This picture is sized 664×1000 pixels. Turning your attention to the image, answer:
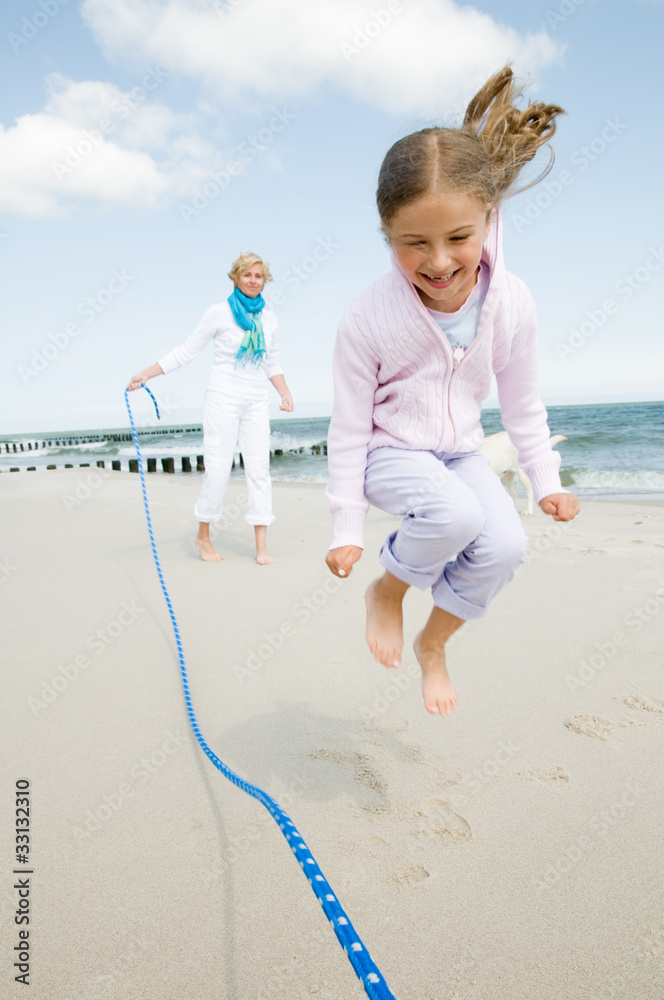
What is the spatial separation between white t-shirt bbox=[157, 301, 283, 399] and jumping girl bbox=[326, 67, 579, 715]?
307 cm

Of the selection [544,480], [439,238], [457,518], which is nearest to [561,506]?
[544,480]

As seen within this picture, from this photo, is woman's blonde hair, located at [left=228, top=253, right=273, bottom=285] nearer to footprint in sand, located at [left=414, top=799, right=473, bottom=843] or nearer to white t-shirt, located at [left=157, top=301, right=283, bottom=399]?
white t-shirt, located at [left=157, top=301, right=283, bottom=399]

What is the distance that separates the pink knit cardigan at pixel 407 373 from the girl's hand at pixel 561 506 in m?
0.06

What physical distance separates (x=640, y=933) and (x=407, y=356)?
1.61m

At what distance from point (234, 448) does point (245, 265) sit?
4.54 feet

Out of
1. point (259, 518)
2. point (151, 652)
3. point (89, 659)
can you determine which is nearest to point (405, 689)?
point (151, 652)

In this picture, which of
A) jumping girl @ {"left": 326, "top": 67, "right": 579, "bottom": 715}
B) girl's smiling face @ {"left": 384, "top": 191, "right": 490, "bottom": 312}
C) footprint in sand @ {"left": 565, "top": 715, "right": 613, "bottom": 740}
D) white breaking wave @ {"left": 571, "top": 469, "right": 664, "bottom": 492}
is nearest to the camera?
girl's smiling face @ {"left": 384, "top": 191, "right": 490, "bottom": 312}

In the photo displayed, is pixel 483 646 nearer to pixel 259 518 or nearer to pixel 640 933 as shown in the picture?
pixel 640 933

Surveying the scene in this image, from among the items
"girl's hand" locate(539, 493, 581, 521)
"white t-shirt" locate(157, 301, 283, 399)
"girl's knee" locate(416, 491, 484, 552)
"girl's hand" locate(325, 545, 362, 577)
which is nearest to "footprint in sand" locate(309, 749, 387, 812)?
"girl's hand" locate(325, 545, 362, 577)

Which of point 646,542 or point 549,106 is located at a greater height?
point 549,106

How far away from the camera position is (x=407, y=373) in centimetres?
206

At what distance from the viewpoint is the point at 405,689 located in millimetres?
2816

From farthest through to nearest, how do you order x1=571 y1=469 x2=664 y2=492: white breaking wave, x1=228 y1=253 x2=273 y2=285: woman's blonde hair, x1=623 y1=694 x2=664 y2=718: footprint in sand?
x1=571 y1=469 x2=664 y2=492: white breaking wave → x1=228 y1=253 x2=273 y2=285: woman's blonde hair → x1=623 y1=694 x2=664 y2=718: footprint in sand

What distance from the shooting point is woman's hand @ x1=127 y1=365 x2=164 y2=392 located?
14.4 feet
